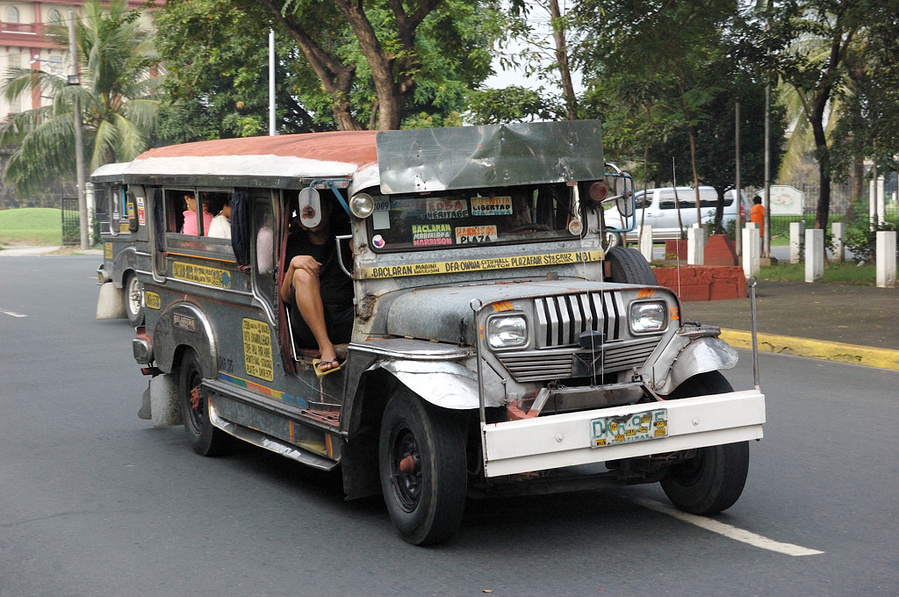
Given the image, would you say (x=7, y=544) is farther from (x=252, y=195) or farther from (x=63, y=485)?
(x=252, y=195)

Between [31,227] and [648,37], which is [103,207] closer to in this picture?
[648,37]

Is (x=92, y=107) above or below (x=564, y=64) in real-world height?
above

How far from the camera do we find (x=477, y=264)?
6.56 m

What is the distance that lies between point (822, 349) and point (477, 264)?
6.69 meters

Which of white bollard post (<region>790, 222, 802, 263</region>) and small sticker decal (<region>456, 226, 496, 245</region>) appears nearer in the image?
small sticker decal (<region>456, 226, 496, 245</region>)

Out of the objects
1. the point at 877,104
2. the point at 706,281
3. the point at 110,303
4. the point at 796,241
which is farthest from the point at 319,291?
the point at 796,241

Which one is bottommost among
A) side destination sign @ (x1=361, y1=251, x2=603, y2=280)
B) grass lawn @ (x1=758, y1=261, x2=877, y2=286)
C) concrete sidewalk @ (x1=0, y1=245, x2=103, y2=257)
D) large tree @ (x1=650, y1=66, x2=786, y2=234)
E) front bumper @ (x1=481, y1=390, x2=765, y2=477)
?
grass lawn @ (x1=758, y1=261, x2=877, y2=286)

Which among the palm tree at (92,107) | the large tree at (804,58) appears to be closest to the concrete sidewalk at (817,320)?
the large tree at (804,58)

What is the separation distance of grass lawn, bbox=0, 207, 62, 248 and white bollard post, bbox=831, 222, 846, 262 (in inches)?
1275

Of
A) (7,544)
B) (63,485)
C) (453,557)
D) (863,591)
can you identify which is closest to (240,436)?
(63,485)

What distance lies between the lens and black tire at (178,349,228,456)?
7934 mm

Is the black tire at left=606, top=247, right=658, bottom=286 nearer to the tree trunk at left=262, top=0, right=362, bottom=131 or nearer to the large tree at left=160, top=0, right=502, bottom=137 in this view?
the large tree at left=160, top=0, right=502, bottom=137

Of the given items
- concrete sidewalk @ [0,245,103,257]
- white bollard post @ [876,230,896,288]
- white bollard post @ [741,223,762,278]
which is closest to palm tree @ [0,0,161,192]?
concrete sidewalk @ [0,245,103,257]

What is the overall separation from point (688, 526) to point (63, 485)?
3827 mm
